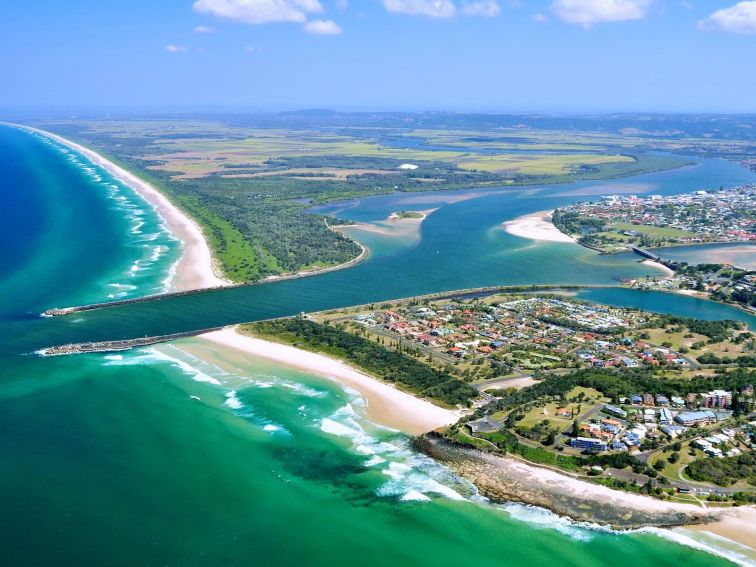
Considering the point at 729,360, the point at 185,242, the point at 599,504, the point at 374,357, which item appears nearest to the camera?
the point at 599,504

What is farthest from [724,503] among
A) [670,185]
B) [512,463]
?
[670,185]

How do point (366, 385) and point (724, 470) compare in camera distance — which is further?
point (366, 385)

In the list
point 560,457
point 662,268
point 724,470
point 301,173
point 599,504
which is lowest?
point 599,504

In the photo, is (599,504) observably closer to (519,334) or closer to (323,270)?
(519,334)

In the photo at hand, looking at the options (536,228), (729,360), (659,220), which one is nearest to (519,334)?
(729,360)

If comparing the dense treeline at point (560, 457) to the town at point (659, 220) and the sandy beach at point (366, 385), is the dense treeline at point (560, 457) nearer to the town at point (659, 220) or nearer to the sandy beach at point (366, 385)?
the sandy beach at point (366, 385)

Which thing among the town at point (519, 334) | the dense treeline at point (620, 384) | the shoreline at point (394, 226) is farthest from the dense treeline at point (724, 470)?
the shoreline at point (394, 226)

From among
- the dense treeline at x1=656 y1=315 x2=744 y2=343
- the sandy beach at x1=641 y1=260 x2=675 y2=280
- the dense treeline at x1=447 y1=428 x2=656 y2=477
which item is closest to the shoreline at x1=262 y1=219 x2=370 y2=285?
the sandy beach at x1=641 y1=260 x2=675 y2=280

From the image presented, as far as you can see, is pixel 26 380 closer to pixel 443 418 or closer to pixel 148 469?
pixel 148 469
